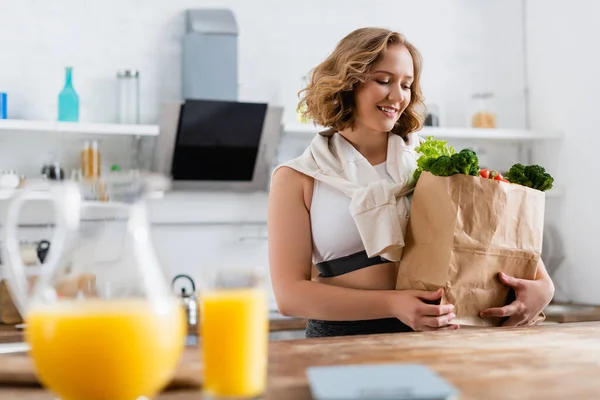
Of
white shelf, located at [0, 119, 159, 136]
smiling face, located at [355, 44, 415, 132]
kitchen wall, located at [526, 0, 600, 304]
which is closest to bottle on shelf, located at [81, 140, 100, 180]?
white shelf, located at [0, 119, 159, 136]

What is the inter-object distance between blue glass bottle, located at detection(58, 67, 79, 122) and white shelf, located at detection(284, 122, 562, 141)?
91 cm

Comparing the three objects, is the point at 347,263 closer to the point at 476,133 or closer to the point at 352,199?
the point at 352,199

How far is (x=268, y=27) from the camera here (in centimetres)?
353

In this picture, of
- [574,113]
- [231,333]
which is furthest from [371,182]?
[574,113]

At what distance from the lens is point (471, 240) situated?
4.48ft

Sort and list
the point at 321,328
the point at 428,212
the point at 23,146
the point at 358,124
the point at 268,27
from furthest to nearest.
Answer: the point at 268,27 < the point at 23,146 < the point at 358,124 < the point at 321,328 < the point at 428,212

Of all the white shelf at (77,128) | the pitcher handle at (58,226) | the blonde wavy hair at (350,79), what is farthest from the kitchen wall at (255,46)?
the pitcher handle at (58,226)

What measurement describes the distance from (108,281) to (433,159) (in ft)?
2.99

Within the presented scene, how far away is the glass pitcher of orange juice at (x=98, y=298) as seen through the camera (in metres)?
0.63

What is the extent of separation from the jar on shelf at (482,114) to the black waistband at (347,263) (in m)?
2.33

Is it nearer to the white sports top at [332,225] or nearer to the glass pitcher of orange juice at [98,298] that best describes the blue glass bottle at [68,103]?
the white sports top at [332,225]

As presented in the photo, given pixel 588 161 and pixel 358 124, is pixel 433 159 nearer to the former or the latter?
pixel 358 124

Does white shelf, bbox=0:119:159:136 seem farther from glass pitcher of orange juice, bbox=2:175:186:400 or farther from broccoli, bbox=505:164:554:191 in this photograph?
glass pitcher of orange juice, bbox=2:175:186:400

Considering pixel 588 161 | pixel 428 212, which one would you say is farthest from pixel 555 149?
pixel 428 212
